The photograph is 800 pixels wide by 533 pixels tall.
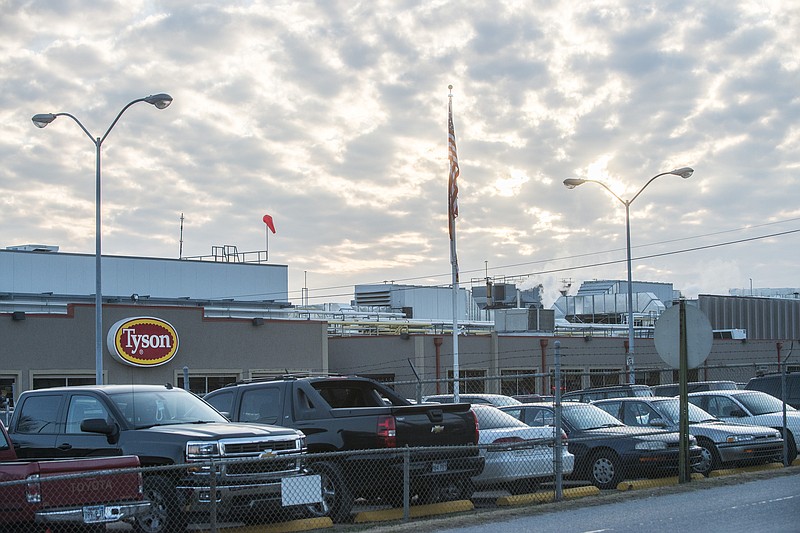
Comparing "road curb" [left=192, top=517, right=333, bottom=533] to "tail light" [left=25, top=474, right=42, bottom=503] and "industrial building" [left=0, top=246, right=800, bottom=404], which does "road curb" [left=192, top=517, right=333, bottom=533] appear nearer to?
"tail light" [left=25, top=474, right=42, bottom=503]

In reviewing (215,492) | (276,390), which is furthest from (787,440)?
(215,492)

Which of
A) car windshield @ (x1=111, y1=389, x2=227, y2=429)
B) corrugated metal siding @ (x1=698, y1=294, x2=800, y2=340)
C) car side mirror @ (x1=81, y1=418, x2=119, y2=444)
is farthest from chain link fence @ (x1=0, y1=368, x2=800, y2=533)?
corrugated metal siding @ (x1=698, y1=294, x2=800, y2=340)

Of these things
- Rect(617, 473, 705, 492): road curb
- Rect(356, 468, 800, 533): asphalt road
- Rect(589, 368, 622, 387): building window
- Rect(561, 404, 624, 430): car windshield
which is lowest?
Rect(589, 368, 622, 387): building window

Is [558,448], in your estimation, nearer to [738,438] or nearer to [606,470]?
[606,470]

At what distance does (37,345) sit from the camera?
1241 inches

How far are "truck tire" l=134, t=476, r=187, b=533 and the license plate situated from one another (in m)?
1.14

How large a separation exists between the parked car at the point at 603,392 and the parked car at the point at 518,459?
4836 mm

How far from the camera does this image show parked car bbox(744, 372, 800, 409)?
76.1 ft

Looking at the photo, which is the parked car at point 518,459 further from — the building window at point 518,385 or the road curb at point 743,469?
the building window at point 518,385

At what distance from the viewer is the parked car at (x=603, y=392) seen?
21109 mm

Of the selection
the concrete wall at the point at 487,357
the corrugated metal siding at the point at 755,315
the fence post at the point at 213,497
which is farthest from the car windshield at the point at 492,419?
the corrugated metal siding at the point at 755,315

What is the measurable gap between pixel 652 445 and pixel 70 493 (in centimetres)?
965

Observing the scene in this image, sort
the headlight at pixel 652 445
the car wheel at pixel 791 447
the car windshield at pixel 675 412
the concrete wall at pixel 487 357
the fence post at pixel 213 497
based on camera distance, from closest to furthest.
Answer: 1. the fence post at pixel 213 497
2. the headlight at pixel 652 445
3. the car windshield at pixel 675 412
4. the car wheel at pixel 791 447
5. the concrete wall at pixel 487 357

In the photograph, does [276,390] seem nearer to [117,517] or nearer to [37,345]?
[117,517]
